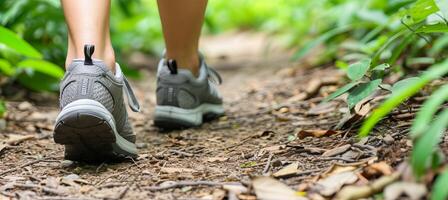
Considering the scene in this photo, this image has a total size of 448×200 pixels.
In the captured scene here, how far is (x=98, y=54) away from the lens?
1.44 m

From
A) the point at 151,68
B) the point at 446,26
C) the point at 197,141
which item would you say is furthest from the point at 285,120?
the point at 151,68

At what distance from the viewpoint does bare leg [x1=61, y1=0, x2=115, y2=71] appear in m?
1.43

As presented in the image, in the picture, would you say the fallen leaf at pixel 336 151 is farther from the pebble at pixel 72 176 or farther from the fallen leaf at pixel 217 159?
the pebble at pixel 72 176

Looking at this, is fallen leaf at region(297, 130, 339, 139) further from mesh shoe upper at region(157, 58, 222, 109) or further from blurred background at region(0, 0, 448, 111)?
mesh shoe upper at region(157, 58, 222, 109)

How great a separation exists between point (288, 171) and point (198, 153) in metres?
0.41

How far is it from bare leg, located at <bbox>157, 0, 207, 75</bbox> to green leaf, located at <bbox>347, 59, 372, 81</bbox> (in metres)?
0.59

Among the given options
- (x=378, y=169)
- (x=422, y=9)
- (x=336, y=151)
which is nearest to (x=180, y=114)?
(x=336, y=151)

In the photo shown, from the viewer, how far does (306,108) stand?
214cm

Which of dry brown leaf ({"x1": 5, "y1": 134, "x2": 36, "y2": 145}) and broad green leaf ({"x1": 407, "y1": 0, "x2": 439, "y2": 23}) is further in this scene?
dry brown leaf ({"x1": 5, "y1": 134, "x2": 36, "y2": 145})

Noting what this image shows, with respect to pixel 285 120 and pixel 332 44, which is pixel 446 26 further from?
pixel 332 44

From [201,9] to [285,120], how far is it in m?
0.47

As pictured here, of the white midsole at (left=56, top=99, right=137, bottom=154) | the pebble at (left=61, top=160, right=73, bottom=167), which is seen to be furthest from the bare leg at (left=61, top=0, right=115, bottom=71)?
the pebble at (left=61, top=160, right=73, bottom=167)

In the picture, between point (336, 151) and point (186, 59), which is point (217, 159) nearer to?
point (336, 151)

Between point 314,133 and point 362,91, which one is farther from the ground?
point 362,91
